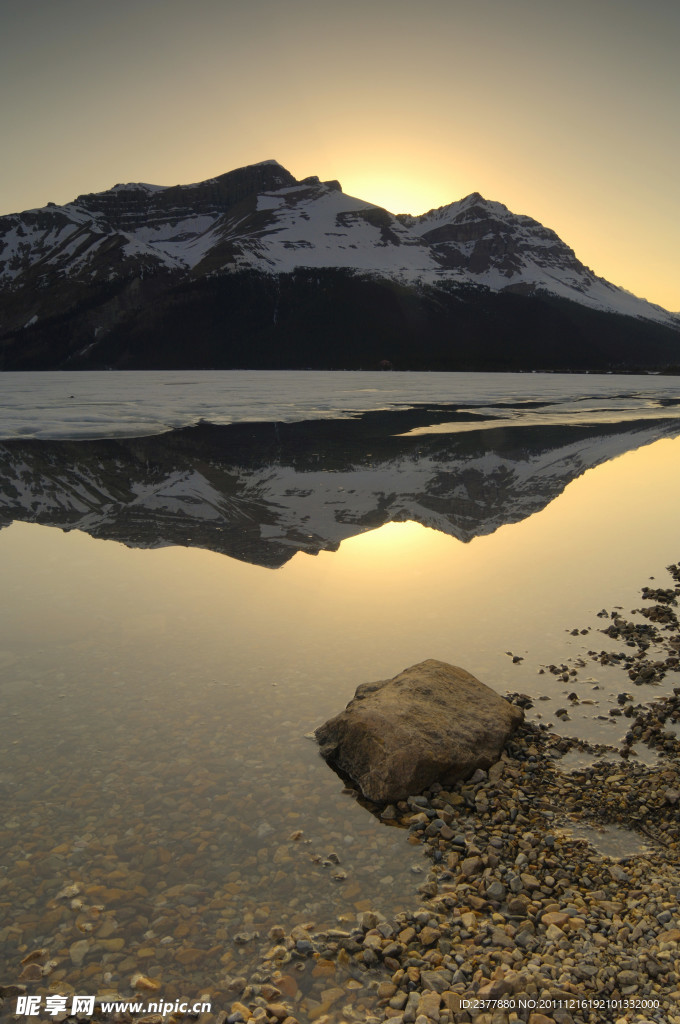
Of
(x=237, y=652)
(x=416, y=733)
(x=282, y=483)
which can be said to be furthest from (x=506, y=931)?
(x=282, y=483)

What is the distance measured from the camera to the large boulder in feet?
24.1

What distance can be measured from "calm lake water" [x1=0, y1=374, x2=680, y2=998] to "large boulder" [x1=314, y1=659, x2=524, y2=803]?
352 millimetres

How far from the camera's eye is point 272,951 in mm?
5262

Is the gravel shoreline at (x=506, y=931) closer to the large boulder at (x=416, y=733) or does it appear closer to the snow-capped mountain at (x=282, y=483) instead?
the large boulder at (x=416, y=733)

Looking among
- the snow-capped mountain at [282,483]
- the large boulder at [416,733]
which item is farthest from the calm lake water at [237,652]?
the large boulder at [416,733]

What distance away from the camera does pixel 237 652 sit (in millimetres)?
10578

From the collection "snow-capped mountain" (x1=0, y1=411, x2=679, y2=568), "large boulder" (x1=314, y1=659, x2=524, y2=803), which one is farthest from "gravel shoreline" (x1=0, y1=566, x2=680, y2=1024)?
"snow-capped mountain" (x1=0, y1=411, x2=679, y2=568)

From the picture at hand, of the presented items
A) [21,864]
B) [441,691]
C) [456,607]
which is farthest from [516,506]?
[21,864]

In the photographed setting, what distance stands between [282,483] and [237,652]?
14.8 m

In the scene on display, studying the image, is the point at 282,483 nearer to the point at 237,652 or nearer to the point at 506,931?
the point at 237,652

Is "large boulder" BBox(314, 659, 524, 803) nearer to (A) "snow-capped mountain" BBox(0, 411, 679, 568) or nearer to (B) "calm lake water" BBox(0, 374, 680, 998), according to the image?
(B) "calm lake water" BBox(0, 374, 680, 998)

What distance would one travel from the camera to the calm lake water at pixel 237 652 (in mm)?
5797

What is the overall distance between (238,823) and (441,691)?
9.74 feet

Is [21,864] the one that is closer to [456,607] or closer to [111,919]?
[111,919]
